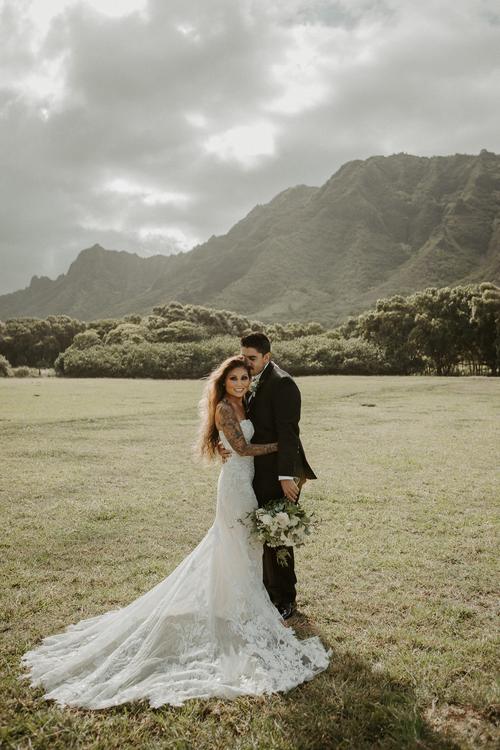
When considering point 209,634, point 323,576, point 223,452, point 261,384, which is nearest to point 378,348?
point 323,576

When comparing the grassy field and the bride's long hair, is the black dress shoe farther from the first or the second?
the bride's long hair

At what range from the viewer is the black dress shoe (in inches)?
225

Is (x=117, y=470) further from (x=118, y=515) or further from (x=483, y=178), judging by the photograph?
(x=483, y=178)

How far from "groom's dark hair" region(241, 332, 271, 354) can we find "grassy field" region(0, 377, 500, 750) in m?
3.27

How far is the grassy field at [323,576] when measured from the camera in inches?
155

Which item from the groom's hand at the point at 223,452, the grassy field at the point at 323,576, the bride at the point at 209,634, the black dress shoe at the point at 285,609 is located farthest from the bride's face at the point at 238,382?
the grassy field at the point at 323,576

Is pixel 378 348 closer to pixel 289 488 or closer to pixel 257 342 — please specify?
pixel 257 342

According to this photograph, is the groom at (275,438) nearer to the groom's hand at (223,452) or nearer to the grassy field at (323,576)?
the groom's hand at (223,452)

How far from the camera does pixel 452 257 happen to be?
159750mm

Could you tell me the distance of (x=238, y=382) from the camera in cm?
551

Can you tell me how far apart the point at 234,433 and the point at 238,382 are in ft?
1.93

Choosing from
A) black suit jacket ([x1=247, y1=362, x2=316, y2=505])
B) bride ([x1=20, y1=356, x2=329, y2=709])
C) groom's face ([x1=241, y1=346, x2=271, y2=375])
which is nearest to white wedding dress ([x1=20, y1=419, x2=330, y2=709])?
bride ([x1=20, y1=356, x2=329, y2=709])

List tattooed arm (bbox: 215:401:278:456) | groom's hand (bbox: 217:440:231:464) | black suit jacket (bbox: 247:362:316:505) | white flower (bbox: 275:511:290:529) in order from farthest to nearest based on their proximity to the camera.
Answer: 1. groom's hand (bbox: 217:440:231:464)
2. black suit jacket (bbox: 247:362:316:505)
3. tattooed arm (bbox: 215:401:278:456)
4. white flower (bbox: 275:511:290:529)

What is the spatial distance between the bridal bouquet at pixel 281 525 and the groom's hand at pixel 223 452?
0.74 meters
